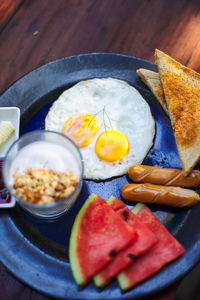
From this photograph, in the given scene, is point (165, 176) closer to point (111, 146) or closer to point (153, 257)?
point (111, 146)

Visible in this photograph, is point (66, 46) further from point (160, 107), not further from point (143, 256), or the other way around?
point (143, 256)

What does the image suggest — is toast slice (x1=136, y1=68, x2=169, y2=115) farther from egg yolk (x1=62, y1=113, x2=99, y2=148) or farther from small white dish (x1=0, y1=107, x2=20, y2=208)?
small white dish (x1=0, y1=107, x2=20, y2=208)

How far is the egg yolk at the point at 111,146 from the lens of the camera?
2295 millimetres

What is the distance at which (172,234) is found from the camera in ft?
6.75

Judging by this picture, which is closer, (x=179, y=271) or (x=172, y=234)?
(x=179, y=271)

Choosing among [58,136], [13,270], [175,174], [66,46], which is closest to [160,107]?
[175,174]

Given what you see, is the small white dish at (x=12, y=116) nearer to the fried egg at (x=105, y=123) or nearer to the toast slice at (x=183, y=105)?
the fried egg at (x=105, y=123)

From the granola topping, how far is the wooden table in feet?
4.20

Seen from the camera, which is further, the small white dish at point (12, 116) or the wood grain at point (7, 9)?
the wood grain at point (7, 9)

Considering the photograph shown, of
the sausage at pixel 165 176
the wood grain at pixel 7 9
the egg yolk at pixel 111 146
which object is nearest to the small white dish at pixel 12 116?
the egg yolk at pixel 111 146

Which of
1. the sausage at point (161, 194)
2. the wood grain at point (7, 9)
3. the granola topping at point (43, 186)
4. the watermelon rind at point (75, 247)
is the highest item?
the wood grain at point (7, 9)

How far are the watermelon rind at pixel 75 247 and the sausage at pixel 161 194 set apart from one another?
0.29 meters

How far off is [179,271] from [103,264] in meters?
0.51

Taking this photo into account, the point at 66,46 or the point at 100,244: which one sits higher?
the point at 66,46
